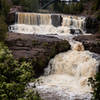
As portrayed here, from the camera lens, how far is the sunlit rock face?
2003 centimetres

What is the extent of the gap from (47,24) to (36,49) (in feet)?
Answer: 32.6

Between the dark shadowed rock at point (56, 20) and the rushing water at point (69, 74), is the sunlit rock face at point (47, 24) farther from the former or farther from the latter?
the rushing water at point (69, 74)

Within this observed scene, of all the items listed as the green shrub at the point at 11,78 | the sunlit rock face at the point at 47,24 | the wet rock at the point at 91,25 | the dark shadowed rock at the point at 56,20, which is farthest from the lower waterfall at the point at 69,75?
the dark shadowed rock at the point at 56,20

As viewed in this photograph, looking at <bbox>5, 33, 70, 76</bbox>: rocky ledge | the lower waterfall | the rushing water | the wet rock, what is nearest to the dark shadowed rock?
the rushing water

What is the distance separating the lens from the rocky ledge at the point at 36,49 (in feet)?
38.3

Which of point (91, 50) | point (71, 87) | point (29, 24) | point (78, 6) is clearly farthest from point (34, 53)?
point (78, 6)

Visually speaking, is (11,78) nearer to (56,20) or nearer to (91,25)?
(91,25)

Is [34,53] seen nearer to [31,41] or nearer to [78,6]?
[31,41]

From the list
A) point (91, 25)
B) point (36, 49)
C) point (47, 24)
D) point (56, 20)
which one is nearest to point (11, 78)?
point (36, 49)

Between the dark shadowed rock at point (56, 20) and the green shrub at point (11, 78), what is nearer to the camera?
the green shrub at point (11, 78)

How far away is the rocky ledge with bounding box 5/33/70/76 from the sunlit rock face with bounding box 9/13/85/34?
628cm

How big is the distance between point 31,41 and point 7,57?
900 centimetres

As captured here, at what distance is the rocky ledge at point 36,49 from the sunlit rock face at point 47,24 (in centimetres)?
628

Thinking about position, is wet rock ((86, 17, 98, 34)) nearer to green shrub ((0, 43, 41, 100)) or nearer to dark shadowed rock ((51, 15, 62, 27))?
dark shadowed rock ((51, 15, 62, 27))
